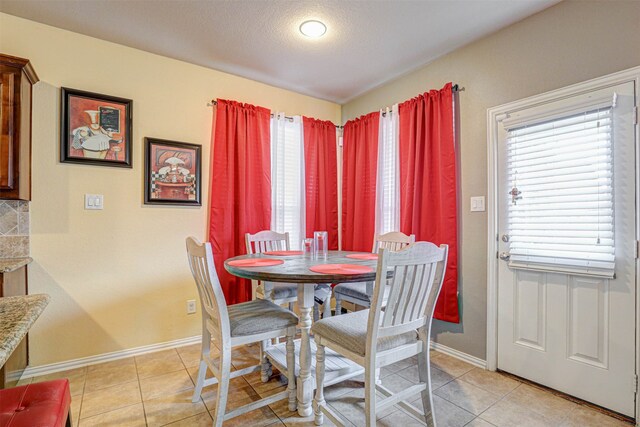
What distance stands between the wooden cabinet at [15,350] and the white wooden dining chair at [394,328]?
1707 mm

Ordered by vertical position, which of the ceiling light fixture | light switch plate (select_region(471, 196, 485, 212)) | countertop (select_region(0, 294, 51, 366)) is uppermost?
the ceiling light fixture

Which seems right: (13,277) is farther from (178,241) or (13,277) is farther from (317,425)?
(317,425)

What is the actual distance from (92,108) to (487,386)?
350 centimetres

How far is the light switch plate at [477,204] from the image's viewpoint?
2.37 meters

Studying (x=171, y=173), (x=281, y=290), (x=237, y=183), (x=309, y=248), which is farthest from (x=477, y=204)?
(x=171, y=173)

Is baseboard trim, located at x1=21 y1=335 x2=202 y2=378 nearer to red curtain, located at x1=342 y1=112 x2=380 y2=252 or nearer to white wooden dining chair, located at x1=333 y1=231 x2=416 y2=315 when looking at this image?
white wooden dining chair, located at x1=333 y1=231 x2=416 y2=315

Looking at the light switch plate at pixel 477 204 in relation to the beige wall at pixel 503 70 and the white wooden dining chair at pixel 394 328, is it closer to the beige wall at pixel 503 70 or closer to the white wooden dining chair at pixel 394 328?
the beige wall at pixel 503 70

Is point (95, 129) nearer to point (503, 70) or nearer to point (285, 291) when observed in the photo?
point (285, 291)

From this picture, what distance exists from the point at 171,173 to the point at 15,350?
61.1 inches

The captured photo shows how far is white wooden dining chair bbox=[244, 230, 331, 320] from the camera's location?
2.36 metres

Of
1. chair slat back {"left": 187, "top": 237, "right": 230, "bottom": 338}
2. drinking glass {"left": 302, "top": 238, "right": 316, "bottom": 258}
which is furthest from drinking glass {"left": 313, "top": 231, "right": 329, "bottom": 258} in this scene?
chair slat back {"left": 187, "top": 237, "right": 230, "bottom": 338}

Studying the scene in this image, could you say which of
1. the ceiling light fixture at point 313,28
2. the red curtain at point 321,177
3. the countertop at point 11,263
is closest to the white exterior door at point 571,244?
the ceiling light fixture at point 313,28

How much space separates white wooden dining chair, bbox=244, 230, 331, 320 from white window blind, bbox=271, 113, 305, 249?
14.6 inches

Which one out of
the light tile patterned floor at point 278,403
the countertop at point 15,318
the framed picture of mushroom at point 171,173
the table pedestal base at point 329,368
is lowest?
the light tile patterned floor at point 278,403
